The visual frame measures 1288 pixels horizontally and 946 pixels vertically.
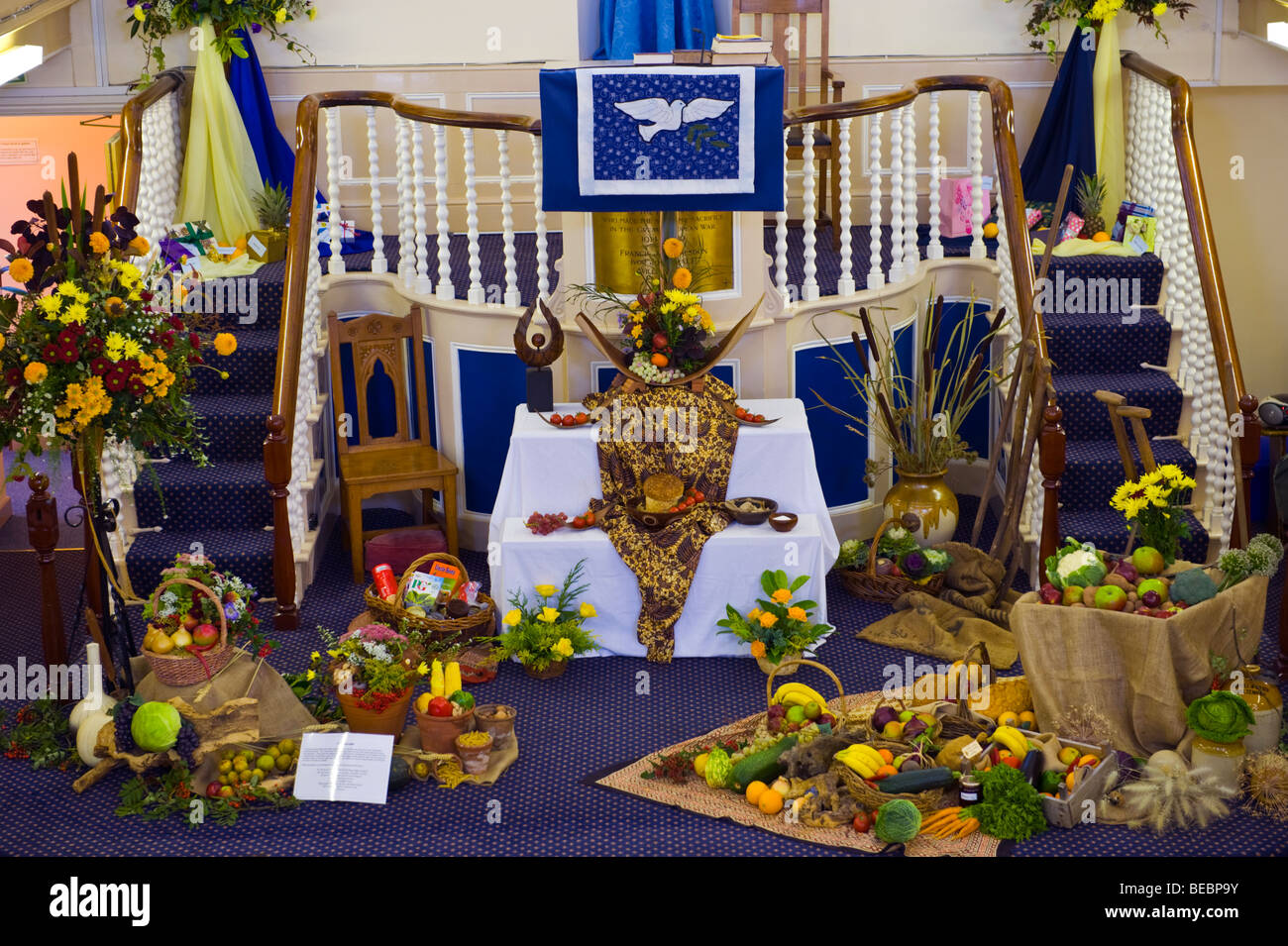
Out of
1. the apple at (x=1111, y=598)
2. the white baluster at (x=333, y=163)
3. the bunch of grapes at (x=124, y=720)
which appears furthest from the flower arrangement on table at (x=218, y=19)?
the apple at (x=1111, y=598)

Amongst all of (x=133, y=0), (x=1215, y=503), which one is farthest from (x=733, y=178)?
(x=133, y=0)

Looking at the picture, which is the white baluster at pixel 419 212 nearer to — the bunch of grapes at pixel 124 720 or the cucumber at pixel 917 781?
the bunch of grapes at pixel 124 720

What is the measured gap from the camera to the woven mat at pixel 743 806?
5.27m

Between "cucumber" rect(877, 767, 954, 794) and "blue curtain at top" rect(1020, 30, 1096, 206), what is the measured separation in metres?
4.44

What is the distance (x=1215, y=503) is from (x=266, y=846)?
4670 millimetres

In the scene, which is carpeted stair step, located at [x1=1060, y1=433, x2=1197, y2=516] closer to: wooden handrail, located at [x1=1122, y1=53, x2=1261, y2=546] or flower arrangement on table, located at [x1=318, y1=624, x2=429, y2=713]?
wooden handrail, located at [x1=1122, y1=53, x2=1261, y2=546]

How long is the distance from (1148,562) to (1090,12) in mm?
4230

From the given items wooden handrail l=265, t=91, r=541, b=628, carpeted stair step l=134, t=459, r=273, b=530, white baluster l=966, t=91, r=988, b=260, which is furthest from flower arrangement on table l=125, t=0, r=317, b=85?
white baluster l=966, t=91, r=988, b=260

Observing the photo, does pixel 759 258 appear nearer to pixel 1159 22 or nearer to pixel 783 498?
pixel 783 498

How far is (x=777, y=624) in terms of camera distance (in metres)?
6.83

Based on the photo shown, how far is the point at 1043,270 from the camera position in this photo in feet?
24.4

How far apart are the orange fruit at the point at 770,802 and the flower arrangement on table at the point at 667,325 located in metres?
2.23

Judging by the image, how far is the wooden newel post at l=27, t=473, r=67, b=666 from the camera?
645 centimetres

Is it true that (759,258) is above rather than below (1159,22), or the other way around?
below
